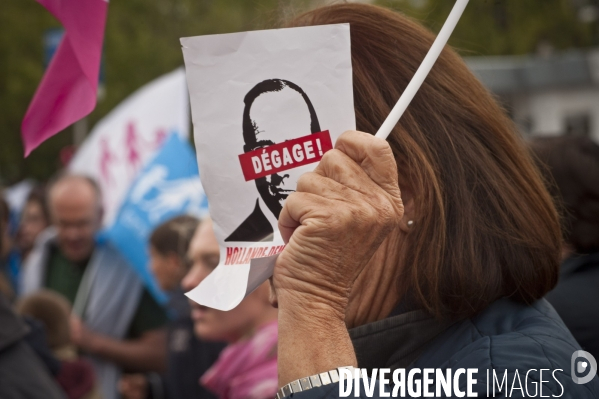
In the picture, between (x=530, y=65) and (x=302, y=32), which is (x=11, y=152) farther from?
(x=302, y=32)

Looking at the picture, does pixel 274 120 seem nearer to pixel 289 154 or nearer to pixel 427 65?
pixel 289 154

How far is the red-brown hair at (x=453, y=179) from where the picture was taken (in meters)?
1.63

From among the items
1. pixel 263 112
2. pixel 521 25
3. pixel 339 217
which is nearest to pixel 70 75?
pixel 263 112

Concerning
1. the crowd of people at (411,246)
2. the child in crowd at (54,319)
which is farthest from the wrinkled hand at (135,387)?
the crowd of people at (411,246)

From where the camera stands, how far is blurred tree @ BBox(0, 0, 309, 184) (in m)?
15.9

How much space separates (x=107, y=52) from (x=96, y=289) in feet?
43.1

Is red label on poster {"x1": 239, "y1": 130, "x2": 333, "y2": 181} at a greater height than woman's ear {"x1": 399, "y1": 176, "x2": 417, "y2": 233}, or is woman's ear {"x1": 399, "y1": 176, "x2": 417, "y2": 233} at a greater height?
red label on poster {"x1": 239, "y1": 130, "x2": 333, "y2": 181}

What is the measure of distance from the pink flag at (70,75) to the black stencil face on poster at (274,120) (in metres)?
0.39

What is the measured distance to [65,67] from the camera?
189 centimetres

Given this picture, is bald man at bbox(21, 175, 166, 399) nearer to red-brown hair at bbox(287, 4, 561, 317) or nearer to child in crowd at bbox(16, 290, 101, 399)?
child in crowd at bbox(16, 290, 101, 399)

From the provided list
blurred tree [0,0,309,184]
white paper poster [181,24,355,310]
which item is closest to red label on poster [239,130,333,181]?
white paper poster [181,24,355,310]

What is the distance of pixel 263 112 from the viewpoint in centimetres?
161

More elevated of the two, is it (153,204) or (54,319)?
(153,204)

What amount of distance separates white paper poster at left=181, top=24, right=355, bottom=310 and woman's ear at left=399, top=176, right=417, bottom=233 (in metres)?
0.21
